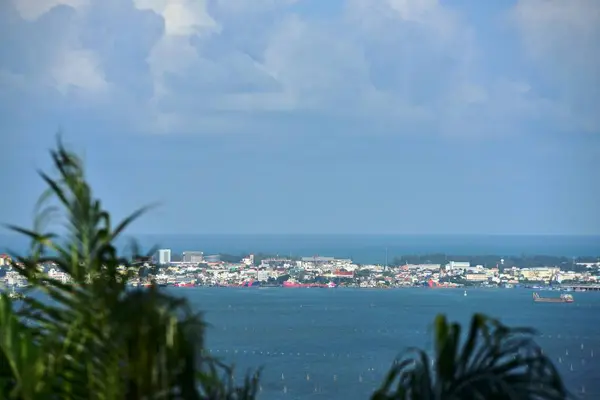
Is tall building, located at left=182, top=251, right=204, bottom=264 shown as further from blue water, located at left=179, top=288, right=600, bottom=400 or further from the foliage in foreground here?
the foliage in foreground

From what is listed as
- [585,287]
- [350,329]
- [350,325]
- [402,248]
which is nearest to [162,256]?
[350,329]

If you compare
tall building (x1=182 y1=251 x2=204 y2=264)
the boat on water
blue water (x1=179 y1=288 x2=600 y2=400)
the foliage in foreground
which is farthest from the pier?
the foliage in foreground

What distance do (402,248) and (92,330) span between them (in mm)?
35953

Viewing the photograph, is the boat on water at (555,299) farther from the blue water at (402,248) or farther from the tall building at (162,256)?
the tall building at (162,256)

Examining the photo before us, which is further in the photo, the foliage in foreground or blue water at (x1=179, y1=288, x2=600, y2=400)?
blue water at (x1=179, y1=288, x2=600, y2=400)

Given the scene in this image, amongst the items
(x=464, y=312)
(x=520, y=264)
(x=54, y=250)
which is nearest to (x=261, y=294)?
(x=464, y=312)

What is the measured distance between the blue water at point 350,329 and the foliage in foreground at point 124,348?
5.44m

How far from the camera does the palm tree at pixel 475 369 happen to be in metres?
1.85

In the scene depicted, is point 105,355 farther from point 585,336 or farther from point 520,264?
point 520,264

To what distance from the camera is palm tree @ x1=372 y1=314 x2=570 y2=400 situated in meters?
1.85

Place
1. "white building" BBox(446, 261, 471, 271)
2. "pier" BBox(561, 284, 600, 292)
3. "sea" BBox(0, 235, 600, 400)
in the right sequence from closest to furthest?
1. "sea" BBox(0, 235, 600, 400)
2. "pier" BBox(561, 284, 600, 292)
3. "white building" BBox(446, 261, 471, 271)

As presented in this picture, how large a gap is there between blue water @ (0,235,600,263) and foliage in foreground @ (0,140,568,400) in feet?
58.6

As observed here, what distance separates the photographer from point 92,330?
186cm

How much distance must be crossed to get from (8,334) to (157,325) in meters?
0.39
